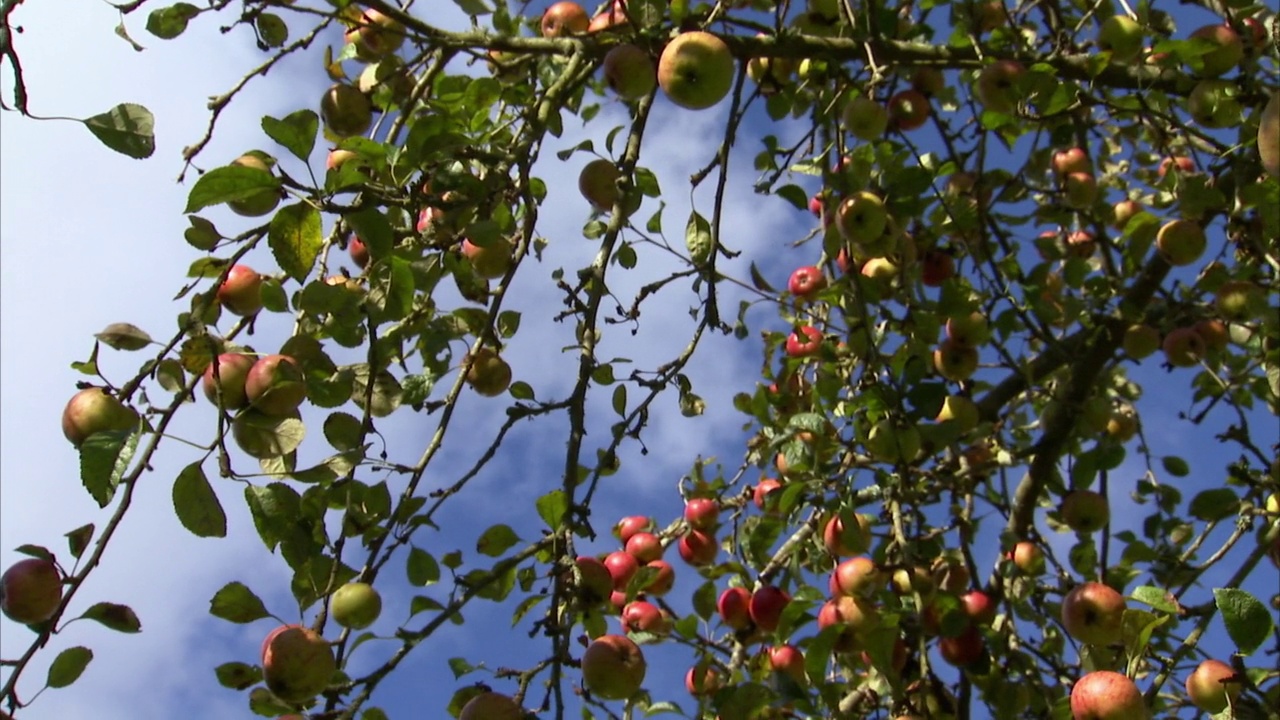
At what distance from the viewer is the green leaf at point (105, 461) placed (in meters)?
1.29

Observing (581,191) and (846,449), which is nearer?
(581,191)

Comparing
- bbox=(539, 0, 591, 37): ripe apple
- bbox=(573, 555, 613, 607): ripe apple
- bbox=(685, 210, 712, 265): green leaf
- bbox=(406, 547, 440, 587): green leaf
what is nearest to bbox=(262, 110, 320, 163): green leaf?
bbox=(406, 547, 440, 587): green leaf

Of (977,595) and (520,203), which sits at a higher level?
(520,203)

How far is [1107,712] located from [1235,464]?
129 centimetres

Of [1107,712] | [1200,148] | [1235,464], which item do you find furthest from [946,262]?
[1107,712]

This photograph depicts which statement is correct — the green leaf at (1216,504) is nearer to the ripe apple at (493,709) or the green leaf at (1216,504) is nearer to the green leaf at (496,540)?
the green leaf at (496,540)

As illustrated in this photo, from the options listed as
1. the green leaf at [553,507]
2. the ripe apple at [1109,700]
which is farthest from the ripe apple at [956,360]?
the green leaf at [553,507]

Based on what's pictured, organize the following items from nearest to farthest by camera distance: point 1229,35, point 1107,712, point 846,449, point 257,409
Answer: point 257,409 < point 1107,712 < point 1229,35 < point 846,449

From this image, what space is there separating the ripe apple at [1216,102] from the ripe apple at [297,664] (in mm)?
2010

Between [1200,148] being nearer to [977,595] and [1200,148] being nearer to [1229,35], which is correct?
[1229,35]

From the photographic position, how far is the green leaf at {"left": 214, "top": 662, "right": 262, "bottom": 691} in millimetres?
1513

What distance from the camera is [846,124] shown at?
2.36 m

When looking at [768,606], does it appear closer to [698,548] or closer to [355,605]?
[698,548]

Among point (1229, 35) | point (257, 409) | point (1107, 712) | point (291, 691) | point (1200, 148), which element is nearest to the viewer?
point (291, 691)
